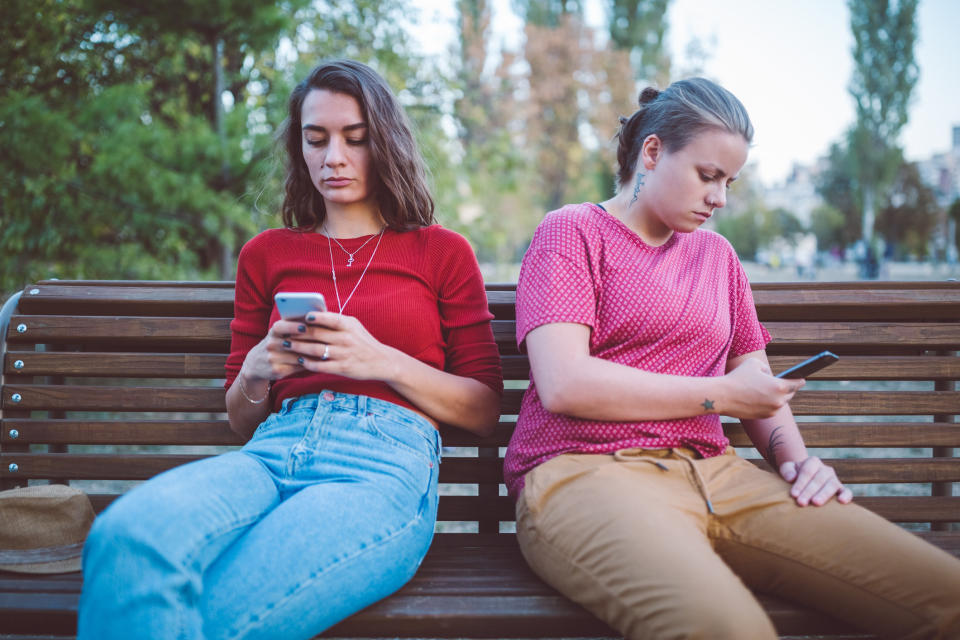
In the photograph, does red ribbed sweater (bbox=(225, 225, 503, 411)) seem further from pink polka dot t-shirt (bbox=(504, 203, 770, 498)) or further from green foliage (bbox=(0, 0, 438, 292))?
green foliage (bbox=(0, 0, 438, 292))

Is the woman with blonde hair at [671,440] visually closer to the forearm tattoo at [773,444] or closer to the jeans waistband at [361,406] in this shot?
the forearm tattoo at [773,444]

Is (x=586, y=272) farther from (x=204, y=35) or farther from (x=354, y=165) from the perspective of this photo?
→ (x=204, y=35)

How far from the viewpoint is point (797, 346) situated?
267 cm

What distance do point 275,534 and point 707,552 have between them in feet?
3.19

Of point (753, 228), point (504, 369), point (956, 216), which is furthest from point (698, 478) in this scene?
point (753, 228)

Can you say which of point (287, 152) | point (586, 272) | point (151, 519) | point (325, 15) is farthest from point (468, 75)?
point (151, 519)

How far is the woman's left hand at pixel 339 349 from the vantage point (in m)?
1.98

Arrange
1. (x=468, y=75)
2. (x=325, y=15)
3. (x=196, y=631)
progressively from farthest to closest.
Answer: (x=468, y=75) → (x=325, y=15) → (x=196, y=631)

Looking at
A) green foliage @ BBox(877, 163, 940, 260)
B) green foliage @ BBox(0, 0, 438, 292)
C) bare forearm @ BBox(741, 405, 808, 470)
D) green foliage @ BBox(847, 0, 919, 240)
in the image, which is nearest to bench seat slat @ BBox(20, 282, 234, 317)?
bare forearm @ BBox(741, 405, 808, 470)

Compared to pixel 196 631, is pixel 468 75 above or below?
above

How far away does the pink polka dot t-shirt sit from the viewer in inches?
79.0

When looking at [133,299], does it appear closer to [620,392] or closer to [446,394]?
[446,394]

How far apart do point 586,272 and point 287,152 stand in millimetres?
1201

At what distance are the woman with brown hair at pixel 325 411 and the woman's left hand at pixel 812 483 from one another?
0.87 meters
